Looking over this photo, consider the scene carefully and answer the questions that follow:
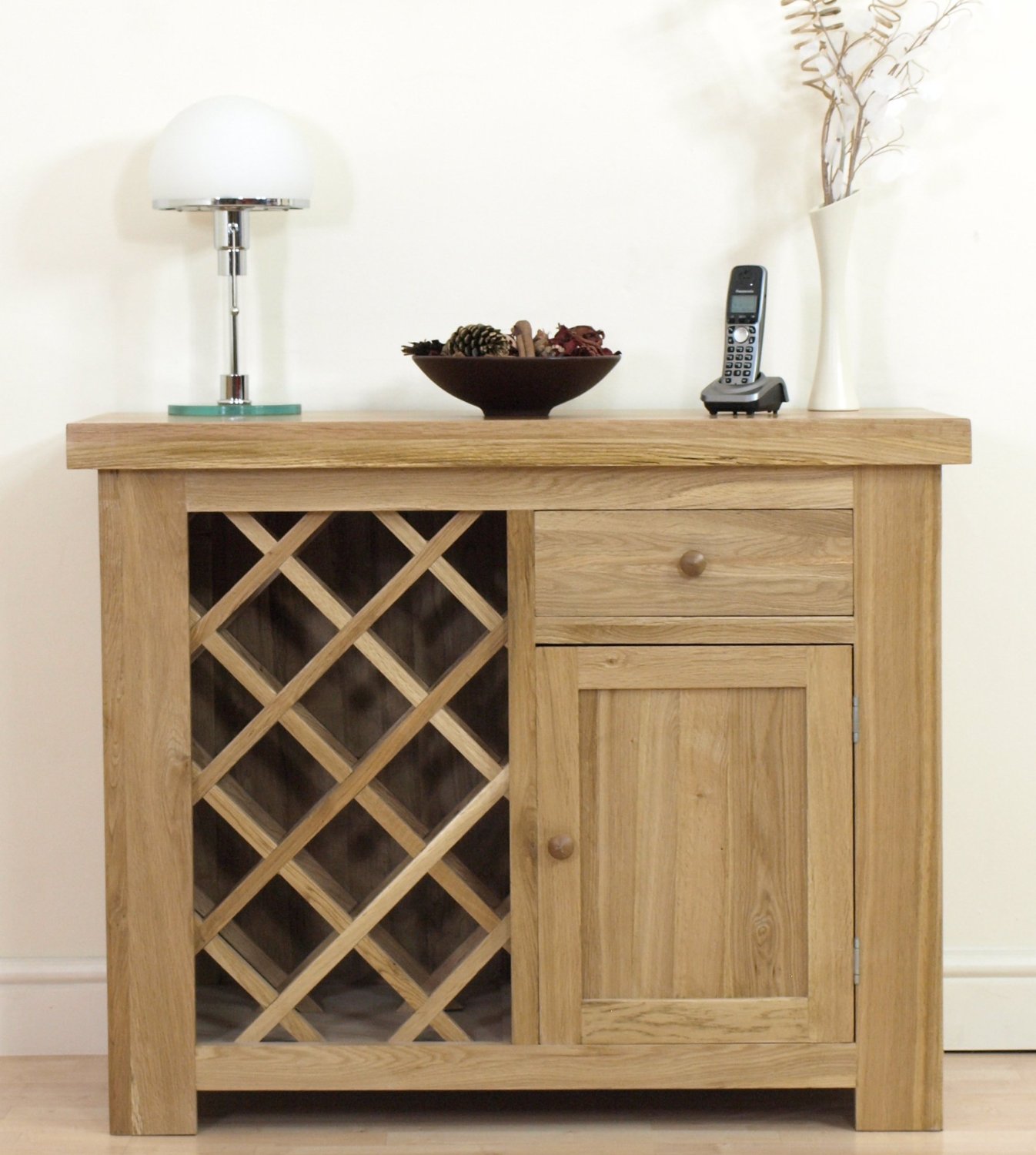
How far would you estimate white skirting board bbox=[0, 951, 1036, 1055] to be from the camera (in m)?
2.07

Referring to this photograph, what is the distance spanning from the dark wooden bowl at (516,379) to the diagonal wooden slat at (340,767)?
43cm

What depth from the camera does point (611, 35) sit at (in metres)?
2.02

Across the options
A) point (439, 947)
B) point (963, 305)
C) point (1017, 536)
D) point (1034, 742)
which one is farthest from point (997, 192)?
point (439, 947)

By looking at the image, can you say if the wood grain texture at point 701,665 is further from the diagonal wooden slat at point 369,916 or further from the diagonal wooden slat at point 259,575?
the diagonal wooden slat at point 259,575

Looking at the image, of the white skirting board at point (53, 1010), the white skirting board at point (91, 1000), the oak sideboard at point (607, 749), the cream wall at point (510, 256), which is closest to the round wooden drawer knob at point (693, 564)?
the oak sideboard at point (607, 749)

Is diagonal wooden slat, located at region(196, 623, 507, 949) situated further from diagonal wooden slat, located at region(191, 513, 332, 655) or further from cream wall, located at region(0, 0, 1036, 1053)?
cream wall, located at region(0, 0, 1036, 1053)

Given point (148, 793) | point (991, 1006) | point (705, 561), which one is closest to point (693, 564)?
point (705, 561)

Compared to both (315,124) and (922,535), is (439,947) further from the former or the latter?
(315,124)

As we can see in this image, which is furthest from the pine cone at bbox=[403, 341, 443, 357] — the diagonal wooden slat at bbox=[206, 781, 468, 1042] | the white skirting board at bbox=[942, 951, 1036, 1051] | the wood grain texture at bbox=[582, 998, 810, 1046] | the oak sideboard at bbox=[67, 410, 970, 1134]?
the white skirting board at bbox=[942, 951, 1036, 1051]

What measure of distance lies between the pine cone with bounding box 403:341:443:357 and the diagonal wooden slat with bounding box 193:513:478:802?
9.7 inches

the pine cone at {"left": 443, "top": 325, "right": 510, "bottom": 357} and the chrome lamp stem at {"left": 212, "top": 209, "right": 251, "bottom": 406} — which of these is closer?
the pine cone at {"left": 443, "top": 325, "right": 510, "bottom": 357}

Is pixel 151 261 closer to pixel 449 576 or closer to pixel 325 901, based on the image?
pixel 449 576

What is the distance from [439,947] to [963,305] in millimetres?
1214

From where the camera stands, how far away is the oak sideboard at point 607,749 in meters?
1.68
